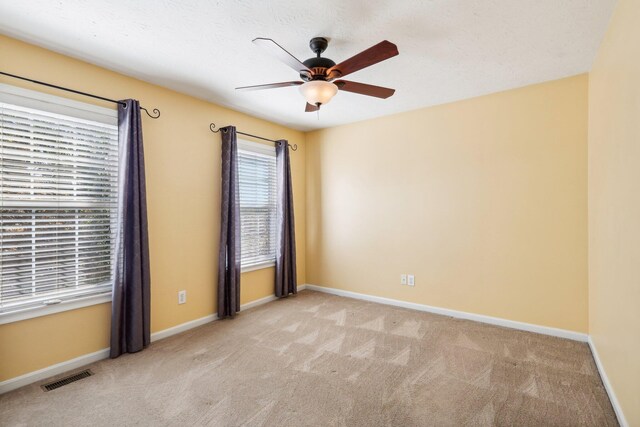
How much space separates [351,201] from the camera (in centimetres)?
451

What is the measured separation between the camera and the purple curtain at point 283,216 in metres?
4.37

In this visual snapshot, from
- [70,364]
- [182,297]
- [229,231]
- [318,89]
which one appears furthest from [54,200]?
[318,89]

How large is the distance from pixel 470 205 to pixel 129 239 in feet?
11.3

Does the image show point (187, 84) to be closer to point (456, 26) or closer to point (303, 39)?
point (303, 39)

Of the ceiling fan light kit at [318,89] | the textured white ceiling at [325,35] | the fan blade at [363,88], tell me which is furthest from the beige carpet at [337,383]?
the textured white ceiling at [325,35]

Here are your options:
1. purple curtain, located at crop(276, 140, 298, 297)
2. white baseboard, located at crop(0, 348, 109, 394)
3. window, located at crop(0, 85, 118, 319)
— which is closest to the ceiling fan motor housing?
window, located at crop(0, 85, 118, 319)

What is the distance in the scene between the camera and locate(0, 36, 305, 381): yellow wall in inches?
91.6

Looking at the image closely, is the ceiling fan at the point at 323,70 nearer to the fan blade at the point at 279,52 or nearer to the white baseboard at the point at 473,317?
the fan blade at the point at 279,52

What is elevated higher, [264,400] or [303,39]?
[303,39]

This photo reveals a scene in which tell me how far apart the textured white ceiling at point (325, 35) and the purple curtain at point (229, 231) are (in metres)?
0.74

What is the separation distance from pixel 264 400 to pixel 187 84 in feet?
9.38

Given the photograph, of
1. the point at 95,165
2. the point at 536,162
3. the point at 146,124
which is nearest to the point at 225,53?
the point at 146,124

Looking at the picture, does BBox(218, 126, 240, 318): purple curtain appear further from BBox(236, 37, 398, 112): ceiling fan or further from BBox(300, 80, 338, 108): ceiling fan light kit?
BBox(300, 80, 338, 108): ceiling fan light kit

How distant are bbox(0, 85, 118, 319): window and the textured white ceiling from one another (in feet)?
1.68
